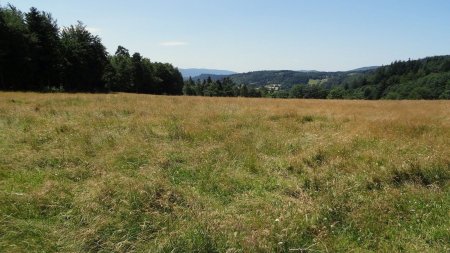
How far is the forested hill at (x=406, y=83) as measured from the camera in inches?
3585

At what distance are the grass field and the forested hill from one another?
89.1 meters

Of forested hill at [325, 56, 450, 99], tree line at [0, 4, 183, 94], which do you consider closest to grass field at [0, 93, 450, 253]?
tree line at [0, 4, 183, 94]

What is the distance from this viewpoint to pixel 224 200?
19.3 feet

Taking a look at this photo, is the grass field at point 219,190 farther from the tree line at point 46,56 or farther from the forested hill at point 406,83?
the forested hill at point 406,83

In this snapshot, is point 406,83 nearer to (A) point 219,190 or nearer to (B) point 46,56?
(B) point 46,56

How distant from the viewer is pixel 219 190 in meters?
6.23

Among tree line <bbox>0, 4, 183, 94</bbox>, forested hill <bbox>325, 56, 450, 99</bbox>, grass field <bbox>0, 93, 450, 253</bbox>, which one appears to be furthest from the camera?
forested hill <bbox>325, 56, 450, 99</bbox>

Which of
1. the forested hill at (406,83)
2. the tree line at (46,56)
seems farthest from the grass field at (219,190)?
the forested hill at (406,83)

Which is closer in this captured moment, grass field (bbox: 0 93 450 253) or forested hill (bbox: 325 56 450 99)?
grass field (bbox: 0 93 450 253)

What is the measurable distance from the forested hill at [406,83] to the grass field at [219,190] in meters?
89.1

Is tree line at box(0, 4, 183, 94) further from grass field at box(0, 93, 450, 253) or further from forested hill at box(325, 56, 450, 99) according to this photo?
forested hill at box(325, 56, 450, 99)

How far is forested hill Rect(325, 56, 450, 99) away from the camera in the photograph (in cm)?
9106

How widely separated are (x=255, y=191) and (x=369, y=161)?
311 centimetres

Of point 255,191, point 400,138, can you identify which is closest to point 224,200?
point 255,191
